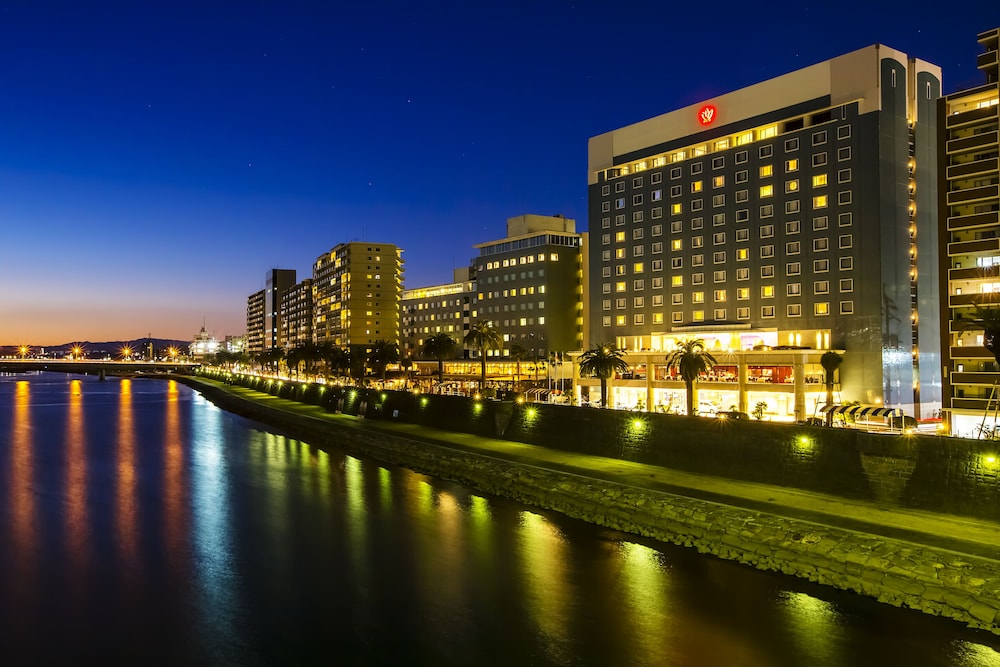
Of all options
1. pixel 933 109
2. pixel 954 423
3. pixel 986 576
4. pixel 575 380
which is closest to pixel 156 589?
pixel 986 576

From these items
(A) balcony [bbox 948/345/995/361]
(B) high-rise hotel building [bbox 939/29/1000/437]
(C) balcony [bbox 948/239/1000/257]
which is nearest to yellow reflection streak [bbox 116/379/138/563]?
(B) high-rise hotel building [bbox 939/29/1000/437]

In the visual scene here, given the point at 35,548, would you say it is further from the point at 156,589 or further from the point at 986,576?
the point at 986,576

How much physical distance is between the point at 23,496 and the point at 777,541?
166ft

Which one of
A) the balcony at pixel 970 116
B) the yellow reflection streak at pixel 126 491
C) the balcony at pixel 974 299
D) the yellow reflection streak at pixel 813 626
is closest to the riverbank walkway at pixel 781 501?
the yellow reflection streak at pixel 813 626

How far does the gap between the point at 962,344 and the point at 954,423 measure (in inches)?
268

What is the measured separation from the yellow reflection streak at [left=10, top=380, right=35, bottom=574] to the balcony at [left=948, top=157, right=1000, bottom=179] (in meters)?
72.3

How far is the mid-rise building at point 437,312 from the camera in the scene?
6885 inches

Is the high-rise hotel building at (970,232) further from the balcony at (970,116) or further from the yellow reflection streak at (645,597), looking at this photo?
the yellow reflection streak at (645,597)

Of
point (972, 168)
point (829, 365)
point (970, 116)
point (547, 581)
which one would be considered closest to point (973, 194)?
point (972, 168)

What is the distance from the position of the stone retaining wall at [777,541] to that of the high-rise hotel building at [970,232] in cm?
3103

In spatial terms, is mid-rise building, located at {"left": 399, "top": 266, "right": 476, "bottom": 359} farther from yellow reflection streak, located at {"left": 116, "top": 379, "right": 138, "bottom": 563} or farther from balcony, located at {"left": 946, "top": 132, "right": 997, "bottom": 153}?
balcony, located at {"left": 946, "top": 132, "right": 997, "bottom": 153}

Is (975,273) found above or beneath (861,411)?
above

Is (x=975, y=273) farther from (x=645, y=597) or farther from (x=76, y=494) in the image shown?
(x=76, y=494)

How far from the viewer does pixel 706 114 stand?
92250 mm
